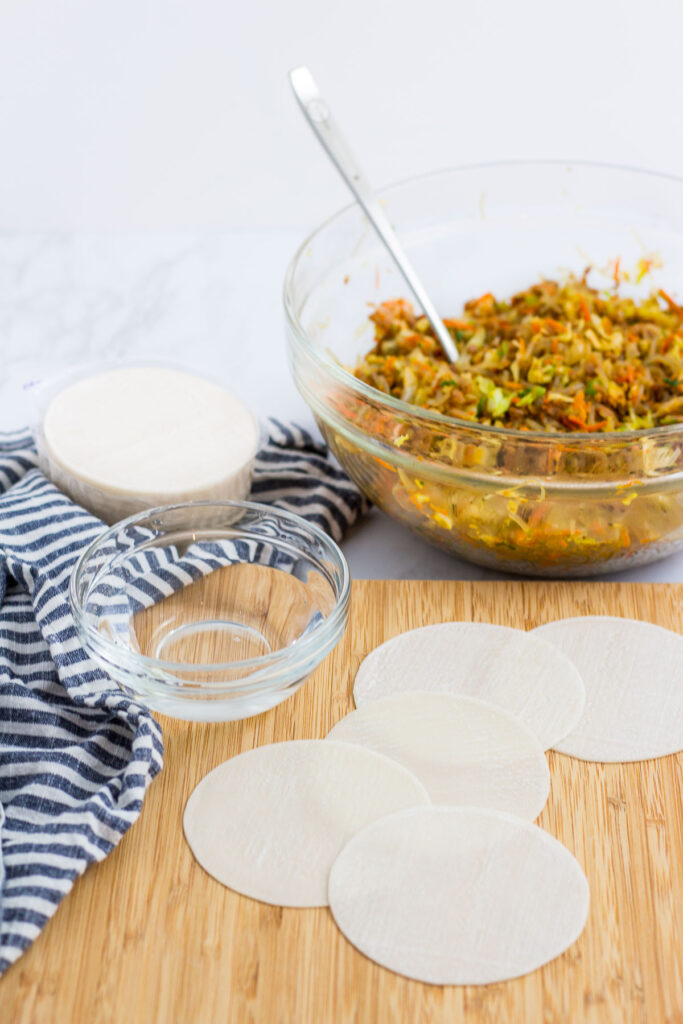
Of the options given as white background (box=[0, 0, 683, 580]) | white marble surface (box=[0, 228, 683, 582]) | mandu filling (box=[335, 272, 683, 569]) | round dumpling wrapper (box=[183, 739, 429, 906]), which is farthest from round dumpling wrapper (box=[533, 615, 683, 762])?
white background (box=[0, 0, 683, 580])

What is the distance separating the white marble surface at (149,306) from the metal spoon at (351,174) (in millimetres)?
378

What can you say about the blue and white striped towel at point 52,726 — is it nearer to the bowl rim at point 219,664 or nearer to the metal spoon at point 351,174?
the bowl rim at point 219,664

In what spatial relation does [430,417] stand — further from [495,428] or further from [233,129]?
[233,129]

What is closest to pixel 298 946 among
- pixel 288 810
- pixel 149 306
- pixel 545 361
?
pixel 288 810

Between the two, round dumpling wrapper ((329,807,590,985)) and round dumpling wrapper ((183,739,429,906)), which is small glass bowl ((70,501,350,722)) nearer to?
round dumpling wrapper ((183,739,429,906))

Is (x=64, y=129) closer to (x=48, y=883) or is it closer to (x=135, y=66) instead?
(x=135, y=66)

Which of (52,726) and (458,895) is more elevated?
(52,726)

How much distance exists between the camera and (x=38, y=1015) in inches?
45.1

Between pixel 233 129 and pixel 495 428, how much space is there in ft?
5.25

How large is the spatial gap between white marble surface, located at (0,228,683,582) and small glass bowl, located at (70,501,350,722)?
468 mm

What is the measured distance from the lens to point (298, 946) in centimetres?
120

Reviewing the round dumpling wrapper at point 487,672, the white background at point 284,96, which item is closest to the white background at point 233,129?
the white background at point 284,96

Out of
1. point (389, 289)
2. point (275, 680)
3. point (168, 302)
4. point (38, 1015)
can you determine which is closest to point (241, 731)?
point (275, 680)

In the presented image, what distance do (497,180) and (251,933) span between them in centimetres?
149
